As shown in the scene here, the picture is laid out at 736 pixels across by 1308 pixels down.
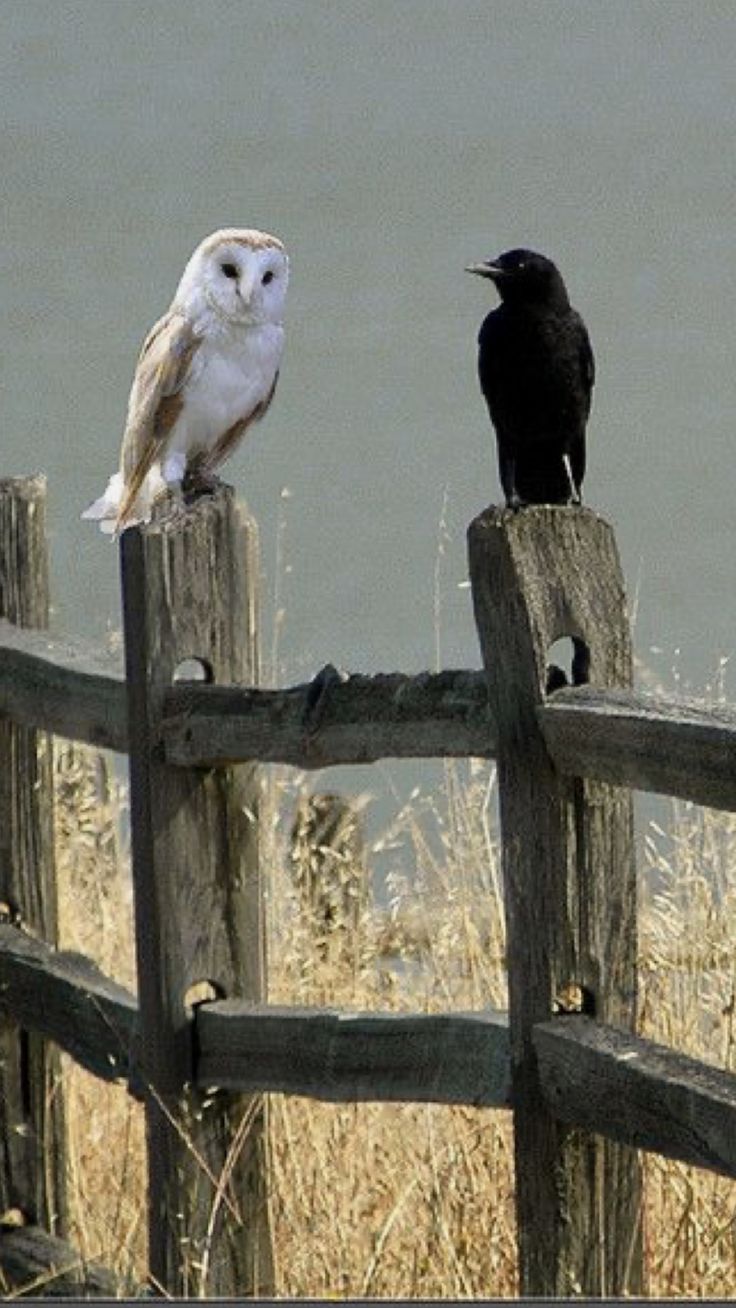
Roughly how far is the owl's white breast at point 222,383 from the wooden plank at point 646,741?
2206 millimetres

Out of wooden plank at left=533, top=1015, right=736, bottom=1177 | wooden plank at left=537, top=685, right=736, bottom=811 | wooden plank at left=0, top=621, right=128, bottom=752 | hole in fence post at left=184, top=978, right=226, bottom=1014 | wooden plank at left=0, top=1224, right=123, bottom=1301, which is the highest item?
wooden plank at left=0, top=621, right=128, bottom=752

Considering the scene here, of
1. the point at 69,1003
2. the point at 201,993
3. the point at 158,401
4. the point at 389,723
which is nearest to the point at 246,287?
the point at 158,401

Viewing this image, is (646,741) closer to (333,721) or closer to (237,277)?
(333,721)

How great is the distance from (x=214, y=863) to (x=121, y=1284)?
71 centimetres

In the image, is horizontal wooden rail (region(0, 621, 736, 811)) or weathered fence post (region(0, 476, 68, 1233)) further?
weathered fence post (region(0, 476, 68, 1233))

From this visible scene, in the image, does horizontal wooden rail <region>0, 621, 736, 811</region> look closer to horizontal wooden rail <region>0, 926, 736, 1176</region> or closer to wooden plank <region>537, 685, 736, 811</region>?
wooden plank <region>537, 685, 736, 811</region>

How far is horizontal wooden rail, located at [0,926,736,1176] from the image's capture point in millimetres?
3395

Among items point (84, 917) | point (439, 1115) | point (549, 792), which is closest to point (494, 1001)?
point (439, 1115)

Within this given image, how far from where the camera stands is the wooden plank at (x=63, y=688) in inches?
183

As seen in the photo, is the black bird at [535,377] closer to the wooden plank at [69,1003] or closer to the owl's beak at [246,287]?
the owl's beak at [246,287]

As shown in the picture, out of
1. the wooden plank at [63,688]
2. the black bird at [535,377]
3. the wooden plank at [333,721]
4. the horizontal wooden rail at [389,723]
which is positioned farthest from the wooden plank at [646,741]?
the black bird at [535,377]

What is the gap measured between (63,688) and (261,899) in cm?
66

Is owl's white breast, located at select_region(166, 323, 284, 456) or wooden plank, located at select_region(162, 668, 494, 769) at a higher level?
owl's white breast, located at select_region(166, 323, 284, 456)

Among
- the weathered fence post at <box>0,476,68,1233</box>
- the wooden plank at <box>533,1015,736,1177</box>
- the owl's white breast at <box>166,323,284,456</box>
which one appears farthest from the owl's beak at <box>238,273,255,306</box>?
the wooden plank at <box>533,1015,736,1177</box>
